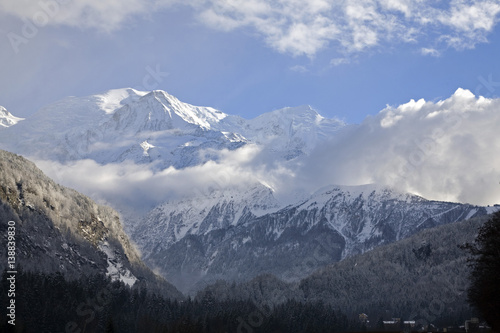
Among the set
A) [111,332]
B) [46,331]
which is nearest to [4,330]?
[111,332]

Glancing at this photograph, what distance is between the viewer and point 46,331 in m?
194

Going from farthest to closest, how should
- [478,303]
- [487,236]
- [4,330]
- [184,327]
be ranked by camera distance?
1. [184,327]
2. [4,330]
3. [478,303]
4. [487,236]

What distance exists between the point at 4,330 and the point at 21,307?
198 ft

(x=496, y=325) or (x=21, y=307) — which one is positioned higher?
(x=21, y=307)

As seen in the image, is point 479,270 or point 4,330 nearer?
point 479,270

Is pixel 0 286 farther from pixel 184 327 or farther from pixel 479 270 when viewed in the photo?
pixel 479 270

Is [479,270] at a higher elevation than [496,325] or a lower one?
higher

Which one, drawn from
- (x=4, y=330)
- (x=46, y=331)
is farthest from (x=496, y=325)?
(x=46, y=331)

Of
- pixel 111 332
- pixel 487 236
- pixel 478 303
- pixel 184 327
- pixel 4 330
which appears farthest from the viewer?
pixel 184 327

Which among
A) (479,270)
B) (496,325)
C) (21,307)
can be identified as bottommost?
(496,325)

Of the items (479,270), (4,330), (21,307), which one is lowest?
(479,270)

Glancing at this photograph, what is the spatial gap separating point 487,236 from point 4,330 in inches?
4134

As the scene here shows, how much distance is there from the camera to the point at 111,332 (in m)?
123

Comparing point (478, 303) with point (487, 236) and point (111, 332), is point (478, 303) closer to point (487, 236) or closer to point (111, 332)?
point (487, 236)
